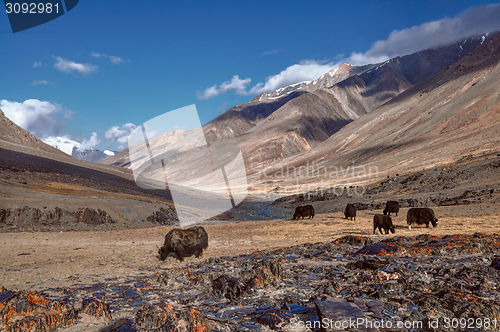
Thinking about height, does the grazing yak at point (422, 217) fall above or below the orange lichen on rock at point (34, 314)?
above

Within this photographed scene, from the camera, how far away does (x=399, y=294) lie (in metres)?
6.69

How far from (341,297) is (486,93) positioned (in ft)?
399

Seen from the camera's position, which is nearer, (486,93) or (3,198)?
(3,198)

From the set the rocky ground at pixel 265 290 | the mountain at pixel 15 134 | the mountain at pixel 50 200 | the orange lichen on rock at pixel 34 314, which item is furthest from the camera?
the mountain at pixel 15 134

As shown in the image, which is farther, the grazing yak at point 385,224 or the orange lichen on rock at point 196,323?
the grazing yak at point 385,224

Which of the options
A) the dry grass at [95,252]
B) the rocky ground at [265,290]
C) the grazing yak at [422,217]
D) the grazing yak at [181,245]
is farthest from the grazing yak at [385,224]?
the grazing yak at [181,245]

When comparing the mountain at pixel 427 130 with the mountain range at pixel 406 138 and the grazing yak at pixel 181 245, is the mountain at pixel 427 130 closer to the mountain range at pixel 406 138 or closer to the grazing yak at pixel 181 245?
the mountain range at pixel 406 138

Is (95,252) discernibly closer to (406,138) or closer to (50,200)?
(50,200)

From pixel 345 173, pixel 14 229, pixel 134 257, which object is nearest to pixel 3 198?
pixel 14 229

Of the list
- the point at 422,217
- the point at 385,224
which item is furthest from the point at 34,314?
the point at 422,217

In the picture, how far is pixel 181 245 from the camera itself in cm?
1280

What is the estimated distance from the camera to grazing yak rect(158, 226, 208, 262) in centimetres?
1270

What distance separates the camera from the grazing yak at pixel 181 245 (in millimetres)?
12701

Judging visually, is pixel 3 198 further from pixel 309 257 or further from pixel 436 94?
pixel 436 94
